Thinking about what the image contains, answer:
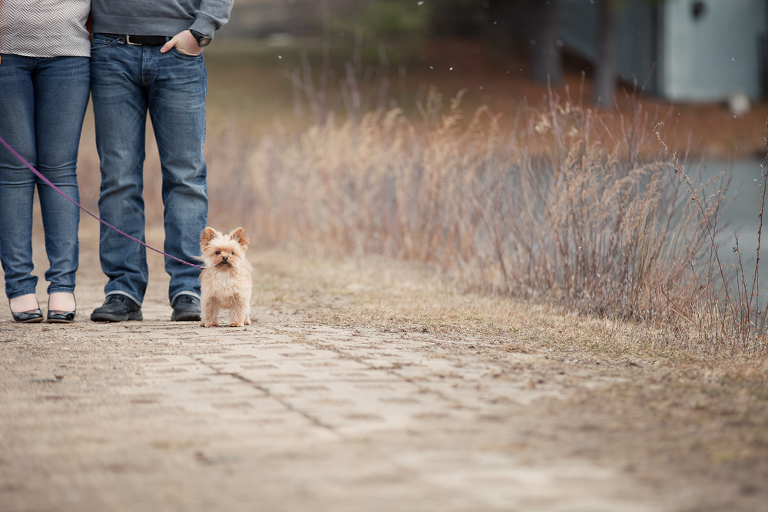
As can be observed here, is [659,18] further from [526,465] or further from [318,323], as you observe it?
[526,465]

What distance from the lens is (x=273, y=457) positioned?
86.0 inches

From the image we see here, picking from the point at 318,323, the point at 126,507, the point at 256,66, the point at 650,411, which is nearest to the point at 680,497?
the point at 650,411

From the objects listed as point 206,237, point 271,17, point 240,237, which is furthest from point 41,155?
point 271,17

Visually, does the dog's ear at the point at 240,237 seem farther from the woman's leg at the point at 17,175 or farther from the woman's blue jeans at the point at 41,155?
the woman's leg at the point at 17,175

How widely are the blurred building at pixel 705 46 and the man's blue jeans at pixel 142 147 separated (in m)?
21.9

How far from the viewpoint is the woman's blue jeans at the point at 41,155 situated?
3.95 meters

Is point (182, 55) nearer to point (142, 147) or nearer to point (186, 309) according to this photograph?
point (142, 147)

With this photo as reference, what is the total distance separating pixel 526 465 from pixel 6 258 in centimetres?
294

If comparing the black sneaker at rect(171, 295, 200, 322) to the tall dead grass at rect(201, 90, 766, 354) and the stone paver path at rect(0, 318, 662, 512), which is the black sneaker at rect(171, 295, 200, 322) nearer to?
the stone paver path at rect(0, 318, 662, 512)

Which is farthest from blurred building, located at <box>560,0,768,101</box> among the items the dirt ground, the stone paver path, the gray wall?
the stone paver path

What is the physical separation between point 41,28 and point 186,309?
140cm

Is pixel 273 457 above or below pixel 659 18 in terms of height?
below

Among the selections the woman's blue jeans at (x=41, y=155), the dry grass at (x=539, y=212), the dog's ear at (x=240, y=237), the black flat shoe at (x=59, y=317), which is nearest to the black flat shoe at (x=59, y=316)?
the black flat shoe at (x=59, y=317)

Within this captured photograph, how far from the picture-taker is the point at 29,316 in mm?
4086
